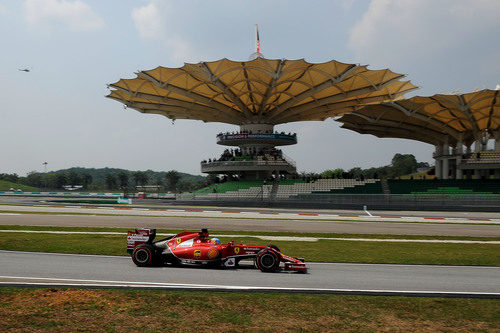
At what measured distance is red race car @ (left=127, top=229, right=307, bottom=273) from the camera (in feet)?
34.8

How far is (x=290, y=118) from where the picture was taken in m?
65.2

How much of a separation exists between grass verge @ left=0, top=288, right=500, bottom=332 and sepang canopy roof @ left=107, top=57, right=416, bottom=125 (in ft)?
123

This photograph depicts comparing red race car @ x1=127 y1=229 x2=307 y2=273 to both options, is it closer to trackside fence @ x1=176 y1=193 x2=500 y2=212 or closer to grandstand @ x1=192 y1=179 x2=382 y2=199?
trackside fence @ x1=176 y1=193 x2=500 y2=212

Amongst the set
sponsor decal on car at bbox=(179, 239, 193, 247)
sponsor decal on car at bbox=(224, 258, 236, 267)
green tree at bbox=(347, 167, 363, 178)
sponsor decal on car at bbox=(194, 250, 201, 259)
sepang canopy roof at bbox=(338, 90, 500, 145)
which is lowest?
sponsor decal on car at bbox=(224, 258, 236, 267)

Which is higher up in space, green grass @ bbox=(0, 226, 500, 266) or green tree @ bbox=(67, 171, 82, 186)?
green tree @ bbox=(67, 171, 82, 186)

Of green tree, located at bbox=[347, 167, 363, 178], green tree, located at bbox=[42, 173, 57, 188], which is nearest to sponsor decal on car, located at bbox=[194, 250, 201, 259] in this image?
green tree, located at bbox=[347, 167, 363, 178]

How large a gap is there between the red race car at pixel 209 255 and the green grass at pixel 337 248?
247 centimetres

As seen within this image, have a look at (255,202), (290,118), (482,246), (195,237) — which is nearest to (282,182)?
(255,202)

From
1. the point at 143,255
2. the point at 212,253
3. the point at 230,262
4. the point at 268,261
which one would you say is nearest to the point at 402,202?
the point at 268,261

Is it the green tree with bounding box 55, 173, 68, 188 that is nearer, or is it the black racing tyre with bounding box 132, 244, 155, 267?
the black racing tyre with bounding box 132, 244, 155, 267

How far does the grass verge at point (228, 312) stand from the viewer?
20.9ft

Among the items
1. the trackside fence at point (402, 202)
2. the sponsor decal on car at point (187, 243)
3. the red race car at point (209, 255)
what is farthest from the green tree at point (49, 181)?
the sponsor decal on car at point (187, 243)

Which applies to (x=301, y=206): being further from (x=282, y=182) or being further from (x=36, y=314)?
(x=36, y=314)

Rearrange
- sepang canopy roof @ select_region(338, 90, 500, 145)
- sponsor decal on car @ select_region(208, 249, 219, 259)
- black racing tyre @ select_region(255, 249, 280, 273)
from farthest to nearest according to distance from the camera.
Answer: sepang canopy roof @ select_region(338, 90, 500, 145)
sponsor decal on car @ select_region(208, 249, 219, 259)
black racing tyre @ select_region(255, 249, 280, 273)
